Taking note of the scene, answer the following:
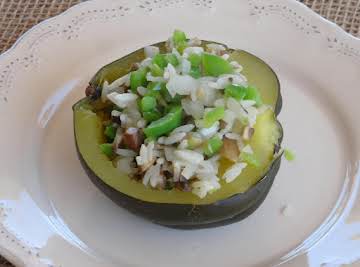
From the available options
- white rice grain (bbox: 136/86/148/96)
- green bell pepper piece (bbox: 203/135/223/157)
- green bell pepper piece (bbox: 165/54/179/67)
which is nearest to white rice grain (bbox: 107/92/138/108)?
white rice grain (bbox: 136/86/148/96)

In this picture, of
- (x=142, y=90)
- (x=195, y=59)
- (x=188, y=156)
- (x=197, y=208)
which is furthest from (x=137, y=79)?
(x=197, y=208)

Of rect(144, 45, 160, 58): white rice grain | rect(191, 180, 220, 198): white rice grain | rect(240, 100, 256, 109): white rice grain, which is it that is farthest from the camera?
rect(144, 45, 160, 58): white rice grain

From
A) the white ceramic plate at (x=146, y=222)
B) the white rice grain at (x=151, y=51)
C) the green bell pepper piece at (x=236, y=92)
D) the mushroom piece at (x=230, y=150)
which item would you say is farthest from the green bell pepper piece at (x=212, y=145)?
the white rice grain at (x=151, y=51)

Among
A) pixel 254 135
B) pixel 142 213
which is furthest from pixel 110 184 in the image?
pixel 254 135

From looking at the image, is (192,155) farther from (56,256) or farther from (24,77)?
(24,77)

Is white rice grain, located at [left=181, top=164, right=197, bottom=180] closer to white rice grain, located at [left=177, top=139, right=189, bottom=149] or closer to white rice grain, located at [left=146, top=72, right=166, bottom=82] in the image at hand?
white rice grain, located at [left=177, top=139, right=189, bottom=149]
